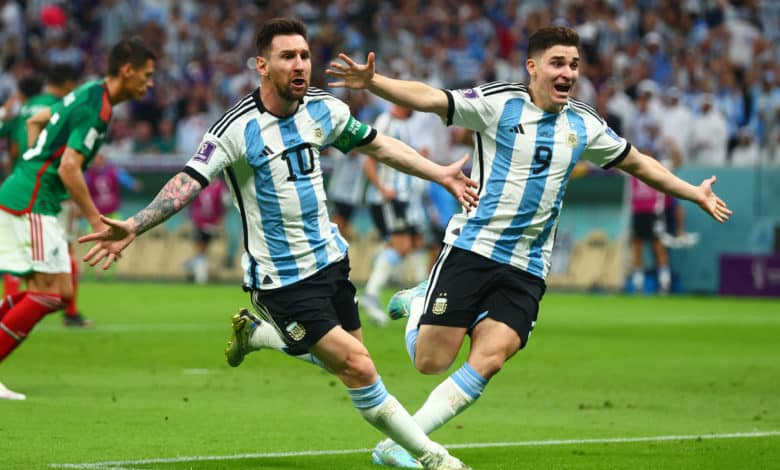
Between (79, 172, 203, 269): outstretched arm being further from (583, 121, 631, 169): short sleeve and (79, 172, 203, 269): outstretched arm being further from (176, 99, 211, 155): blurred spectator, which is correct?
(176, 99, 211, 155): blurred spectator

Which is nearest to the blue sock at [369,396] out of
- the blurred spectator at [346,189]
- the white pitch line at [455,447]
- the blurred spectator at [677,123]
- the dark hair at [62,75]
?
the white pitch line at [455,447]

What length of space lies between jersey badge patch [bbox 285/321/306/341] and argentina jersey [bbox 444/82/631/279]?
119 centimetres

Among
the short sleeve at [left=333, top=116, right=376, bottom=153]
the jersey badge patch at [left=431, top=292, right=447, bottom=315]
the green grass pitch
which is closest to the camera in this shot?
the short sleeve at [left=333, top=116, right=376, bottom=153]

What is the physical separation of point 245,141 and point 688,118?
1857cm

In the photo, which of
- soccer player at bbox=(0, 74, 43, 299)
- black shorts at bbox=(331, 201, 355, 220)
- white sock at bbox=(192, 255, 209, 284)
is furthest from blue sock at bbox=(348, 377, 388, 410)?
white sock at bbox=(192, 255, 209, 284)

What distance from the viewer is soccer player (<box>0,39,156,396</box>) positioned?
10.3m

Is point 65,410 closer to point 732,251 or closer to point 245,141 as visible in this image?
point 245,141

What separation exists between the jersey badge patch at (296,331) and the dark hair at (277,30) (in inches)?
57.0

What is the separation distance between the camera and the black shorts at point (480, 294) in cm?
786

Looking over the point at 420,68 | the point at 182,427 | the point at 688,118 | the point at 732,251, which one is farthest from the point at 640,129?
the point at 182,427

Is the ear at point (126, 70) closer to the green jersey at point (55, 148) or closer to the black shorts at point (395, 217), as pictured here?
the green jersey at point (55, 148)

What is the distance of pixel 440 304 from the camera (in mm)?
7973

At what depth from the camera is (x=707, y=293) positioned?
25000mm

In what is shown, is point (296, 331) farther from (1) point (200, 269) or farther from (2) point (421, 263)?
(1) point (200, 269)
